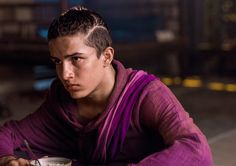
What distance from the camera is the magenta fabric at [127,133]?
179 cm

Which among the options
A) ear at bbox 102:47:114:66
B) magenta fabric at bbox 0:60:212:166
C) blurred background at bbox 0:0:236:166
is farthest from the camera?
blurred background at bbox 0:0:236:166

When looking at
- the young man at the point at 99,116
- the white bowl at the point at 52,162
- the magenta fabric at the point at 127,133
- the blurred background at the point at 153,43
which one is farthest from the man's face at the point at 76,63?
the blurred background at the point at 153,43

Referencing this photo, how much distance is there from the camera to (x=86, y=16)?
1860 millimetres

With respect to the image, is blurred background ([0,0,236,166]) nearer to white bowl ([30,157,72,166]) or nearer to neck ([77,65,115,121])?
neck ([77,65,115,121])

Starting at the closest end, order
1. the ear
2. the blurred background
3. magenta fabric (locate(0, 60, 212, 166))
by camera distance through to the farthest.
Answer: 1. magenta fabric (locate(0, 60, 212, 166))
2. the ear
3. the blurred background

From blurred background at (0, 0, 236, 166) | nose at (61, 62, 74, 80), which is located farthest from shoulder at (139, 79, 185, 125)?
blurred background at (0, 0, 236, 166)

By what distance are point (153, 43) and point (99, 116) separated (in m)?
5.51

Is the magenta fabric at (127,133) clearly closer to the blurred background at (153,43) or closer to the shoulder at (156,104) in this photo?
the shoulder at (156,104)

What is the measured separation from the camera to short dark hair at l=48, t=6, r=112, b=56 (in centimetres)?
183

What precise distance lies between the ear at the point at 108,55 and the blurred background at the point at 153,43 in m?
4.67

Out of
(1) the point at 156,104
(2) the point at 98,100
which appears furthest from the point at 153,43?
(1) the point at 156,104

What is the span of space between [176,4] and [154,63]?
109cm

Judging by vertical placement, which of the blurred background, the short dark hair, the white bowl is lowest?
the blurred background

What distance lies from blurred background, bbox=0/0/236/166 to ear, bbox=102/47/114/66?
4.67 m
